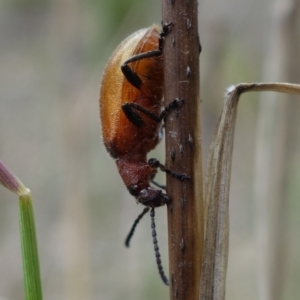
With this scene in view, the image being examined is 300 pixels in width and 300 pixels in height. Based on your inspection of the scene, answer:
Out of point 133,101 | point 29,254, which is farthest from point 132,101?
point 29,254

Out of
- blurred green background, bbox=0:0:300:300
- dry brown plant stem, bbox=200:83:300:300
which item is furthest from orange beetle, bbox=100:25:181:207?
dry brown plant stem, bbox=200:83:300:300

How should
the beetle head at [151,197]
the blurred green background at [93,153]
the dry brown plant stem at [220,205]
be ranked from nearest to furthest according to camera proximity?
1. the dry brown plant stem at [220,205]
2. the beetle head at [151,197]
3. the blurred green background at [93,153]

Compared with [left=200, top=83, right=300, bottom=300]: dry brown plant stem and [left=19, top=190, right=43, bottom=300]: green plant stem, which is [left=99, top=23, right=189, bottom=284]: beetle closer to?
[left=200, top=83, right=300, bottom=300]: dry brown plant stem

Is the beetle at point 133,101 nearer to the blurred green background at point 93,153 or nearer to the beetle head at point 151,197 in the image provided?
the beetle head at point 151,197

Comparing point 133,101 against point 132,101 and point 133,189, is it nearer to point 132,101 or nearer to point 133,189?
point 132,101

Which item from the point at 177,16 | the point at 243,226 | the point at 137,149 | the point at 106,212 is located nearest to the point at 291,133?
the point at 137,149

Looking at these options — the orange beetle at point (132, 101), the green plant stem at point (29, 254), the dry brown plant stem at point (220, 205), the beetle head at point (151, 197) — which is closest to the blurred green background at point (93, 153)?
the orange beetle at point (132, 101)
